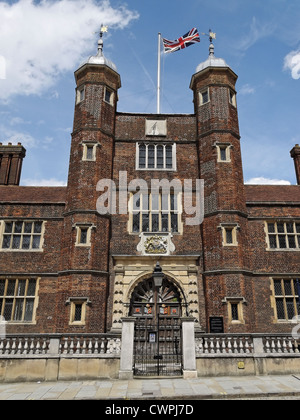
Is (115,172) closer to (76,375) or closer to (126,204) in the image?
(126,204)

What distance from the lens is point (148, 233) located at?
15.0 m

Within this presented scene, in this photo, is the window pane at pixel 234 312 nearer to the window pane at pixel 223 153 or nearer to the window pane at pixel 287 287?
the window pane at pixel 287 287

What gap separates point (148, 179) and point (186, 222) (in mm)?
2931

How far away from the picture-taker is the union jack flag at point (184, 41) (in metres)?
18.6

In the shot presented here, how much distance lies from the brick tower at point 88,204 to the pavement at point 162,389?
386 centimetres

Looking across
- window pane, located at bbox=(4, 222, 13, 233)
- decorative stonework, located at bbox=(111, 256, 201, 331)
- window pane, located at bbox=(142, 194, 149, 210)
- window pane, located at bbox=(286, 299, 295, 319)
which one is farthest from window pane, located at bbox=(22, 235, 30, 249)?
window pane, located at bbox=(286, 299, 295, 319)

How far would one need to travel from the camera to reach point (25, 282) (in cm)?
1440

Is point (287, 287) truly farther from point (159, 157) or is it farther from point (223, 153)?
point (159, 157)

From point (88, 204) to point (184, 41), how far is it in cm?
1134

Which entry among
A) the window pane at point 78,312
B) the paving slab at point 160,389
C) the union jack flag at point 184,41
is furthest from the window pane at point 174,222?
the union jack flag at point 184,41

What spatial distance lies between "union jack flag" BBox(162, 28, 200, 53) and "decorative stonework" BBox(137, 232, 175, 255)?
11.1 meters

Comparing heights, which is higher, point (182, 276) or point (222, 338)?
point (182, 276)
